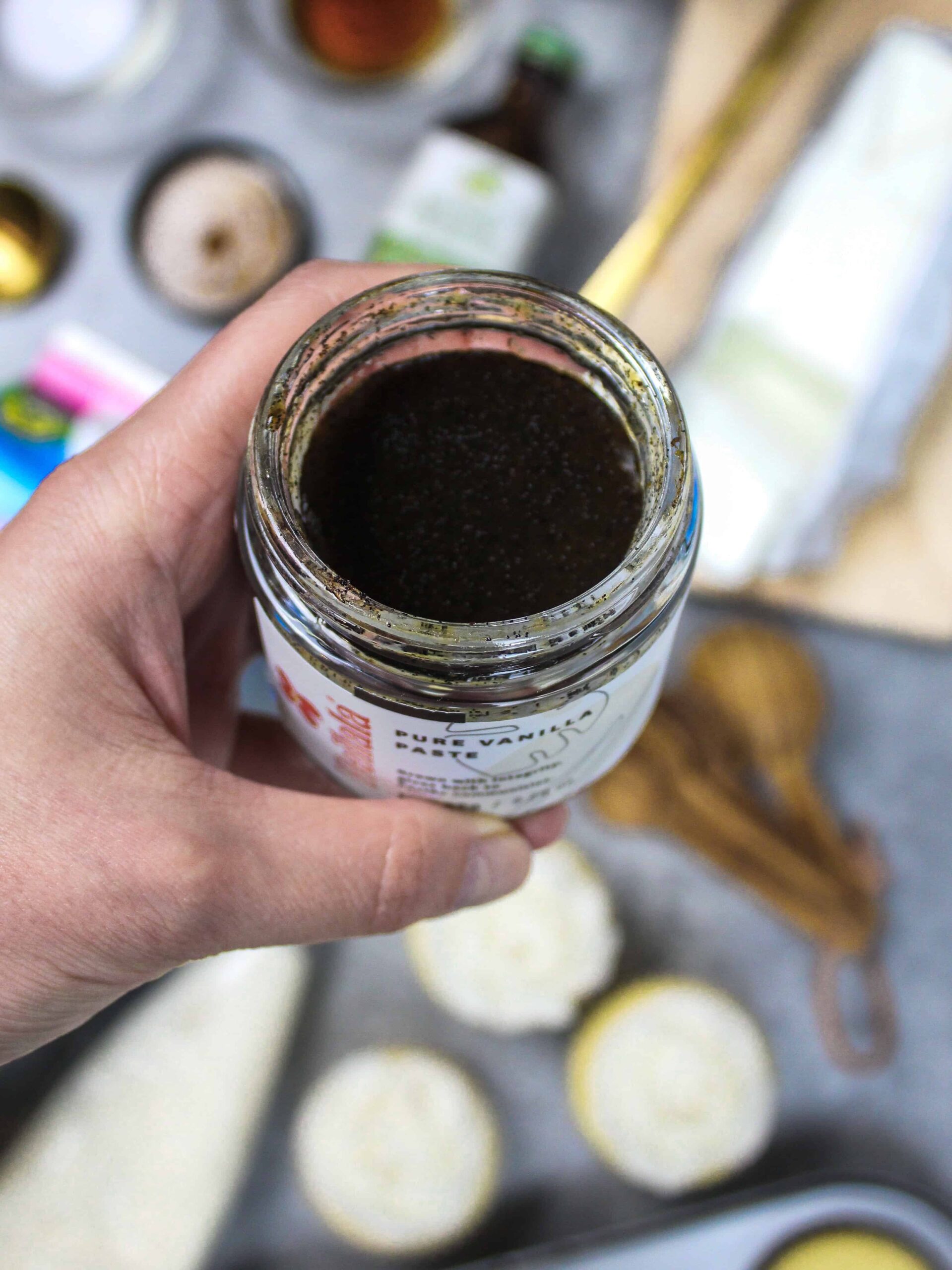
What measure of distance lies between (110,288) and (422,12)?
1.45 ft

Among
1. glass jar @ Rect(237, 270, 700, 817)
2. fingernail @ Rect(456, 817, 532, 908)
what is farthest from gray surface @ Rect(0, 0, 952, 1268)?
glass jar @ Rect(237, 270, 700, 817)

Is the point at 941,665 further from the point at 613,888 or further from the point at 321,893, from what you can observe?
the point at 321,893

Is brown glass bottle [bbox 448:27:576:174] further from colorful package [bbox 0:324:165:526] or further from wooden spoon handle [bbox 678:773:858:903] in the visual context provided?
wooden spoon handle [bbox 678:773:858:903]

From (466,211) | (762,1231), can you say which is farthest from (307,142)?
(762,1231)

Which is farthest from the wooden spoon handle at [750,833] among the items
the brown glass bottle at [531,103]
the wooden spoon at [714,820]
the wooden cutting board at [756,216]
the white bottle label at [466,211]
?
the brown glass bottle at [531,103]

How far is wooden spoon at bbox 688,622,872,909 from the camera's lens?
1057mm

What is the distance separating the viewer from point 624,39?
1.19 m

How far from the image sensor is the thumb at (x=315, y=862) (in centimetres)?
54

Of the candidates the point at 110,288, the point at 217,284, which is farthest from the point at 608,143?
the point at 110,288

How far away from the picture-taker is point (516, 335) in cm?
54

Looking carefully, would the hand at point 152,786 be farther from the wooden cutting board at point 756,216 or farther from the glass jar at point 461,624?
the wooden cutting board at point 756,216

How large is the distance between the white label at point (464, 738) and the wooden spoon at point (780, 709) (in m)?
0.48

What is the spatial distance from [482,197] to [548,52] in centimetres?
14

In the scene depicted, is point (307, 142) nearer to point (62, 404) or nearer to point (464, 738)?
point (62, 404)
